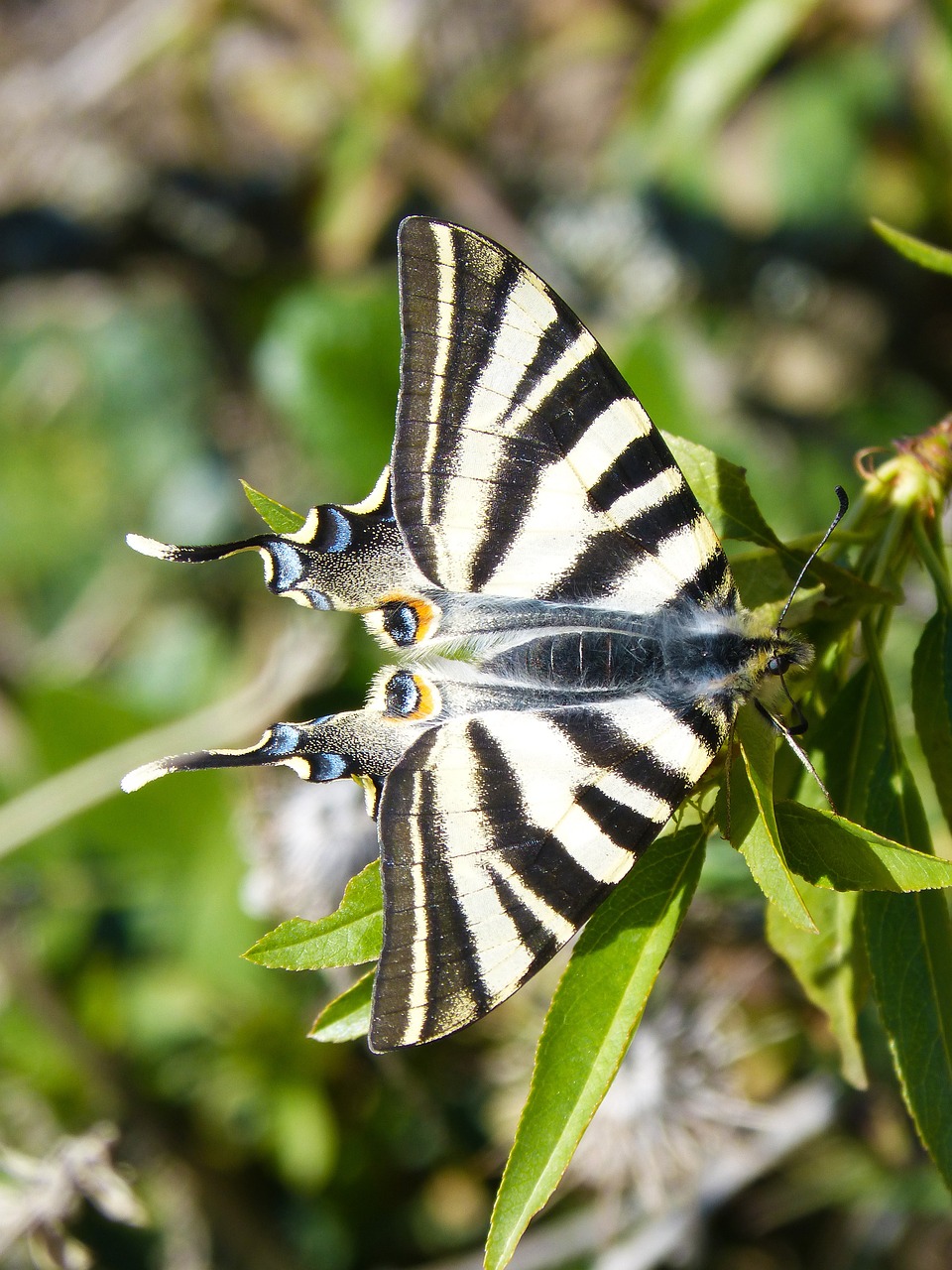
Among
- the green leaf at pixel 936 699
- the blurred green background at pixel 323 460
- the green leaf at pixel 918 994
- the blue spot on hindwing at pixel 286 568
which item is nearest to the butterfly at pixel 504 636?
the blue spot on hindwing at pixel 286 568

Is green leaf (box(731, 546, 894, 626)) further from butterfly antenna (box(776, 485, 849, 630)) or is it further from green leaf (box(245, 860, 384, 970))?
green leaf (box(245, 860, 384, 970))

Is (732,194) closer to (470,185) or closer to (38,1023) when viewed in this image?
(470,185)

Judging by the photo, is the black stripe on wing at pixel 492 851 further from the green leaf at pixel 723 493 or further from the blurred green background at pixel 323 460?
the blurred green background at pixel 323 460

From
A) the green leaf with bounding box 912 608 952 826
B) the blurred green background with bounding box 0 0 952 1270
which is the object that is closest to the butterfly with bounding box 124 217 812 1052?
the green leaf with bounding box 912 608 952 826

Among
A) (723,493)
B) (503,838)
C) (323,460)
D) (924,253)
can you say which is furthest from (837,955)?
(323,460)

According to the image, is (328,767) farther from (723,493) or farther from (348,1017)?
(723,493)

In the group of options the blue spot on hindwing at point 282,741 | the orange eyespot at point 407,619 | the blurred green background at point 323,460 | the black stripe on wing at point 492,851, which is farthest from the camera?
the blurred green background at point 323,460
